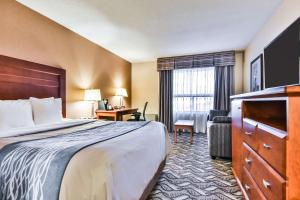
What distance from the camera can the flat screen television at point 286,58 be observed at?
5.68 ft

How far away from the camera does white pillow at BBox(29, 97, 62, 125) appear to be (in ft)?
7.73

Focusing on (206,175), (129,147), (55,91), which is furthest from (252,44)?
(55,91)

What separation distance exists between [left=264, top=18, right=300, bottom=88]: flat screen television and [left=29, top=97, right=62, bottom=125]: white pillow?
295 cm

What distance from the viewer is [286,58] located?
1.84 meters

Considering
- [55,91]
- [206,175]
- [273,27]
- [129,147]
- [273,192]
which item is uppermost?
[273,27]

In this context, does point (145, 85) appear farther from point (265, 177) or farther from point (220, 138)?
point (265, 177)

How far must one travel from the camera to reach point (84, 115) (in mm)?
3959

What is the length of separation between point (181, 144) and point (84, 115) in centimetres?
235

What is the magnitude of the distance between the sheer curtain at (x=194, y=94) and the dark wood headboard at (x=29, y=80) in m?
3.61

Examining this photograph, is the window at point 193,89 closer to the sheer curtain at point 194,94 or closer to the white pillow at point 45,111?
the sheer curtain at point 194,94

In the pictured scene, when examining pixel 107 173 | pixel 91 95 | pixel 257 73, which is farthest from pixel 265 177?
pixel 91 95

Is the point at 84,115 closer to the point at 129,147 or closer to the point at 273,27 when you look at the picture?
the point at 129,147

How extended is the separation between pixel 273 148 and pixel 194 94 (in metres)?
4.70

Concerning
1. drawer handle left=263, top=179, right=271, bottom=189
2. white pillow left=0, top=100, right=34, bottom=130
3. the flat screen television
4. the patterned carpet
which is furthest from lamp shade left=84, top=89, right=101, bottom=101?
drawer handle left=263, top=179, right=271, bottom=189
